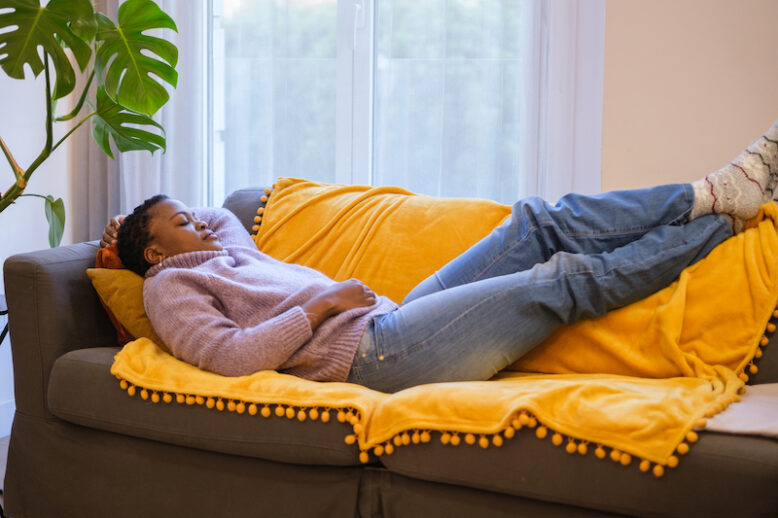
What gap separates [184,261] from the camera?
1892mm

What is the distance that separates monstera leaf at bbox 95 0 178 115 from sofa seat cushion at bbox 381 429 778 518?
4.39 feet

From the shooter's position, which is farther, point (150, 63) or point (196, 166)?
point (196, 166)

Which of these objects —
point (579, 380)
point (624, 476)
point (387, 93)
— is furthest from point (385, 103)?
point (624, 476)

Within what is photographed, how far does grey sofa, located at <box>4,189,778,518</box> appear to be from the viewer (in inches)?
51.6

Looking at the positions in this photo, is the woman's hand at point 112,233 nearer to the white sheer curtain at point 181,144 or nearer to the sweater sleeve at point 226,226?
the sweater sleeve at point 226,226

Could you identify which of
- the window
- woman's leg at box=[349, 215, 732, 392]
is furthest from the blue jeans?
the window

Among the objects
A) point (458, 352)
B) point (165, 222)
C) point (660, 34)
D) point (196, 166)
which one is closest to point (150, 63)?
point (165, 222)

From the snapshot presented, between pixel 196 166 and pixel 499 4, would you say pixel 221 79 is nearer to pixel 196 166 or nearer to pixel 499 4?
pixel 196 166

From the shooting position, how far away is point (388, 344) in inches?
66.6

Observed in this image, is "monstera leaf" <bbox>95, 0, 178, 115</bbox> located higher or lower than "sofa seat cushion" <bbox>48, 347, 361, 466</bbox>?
higher

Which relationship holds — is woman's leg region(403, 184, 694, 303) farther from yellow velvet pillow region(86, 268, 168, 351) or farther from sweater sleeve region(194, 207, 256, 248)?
yellow velvet pillow region(86, 268, 168, 351)

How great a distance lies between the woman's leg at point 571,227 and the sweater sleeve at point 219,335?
17.9 inches

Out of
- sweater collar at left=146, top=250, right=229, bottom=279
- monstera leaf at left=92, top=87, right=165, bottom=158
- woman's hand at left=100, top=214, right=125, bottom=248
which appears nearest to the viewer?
sweater collar at left=146, top=250, right=229, bottom=279

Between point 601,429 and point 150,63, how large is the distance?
158 centimetres
